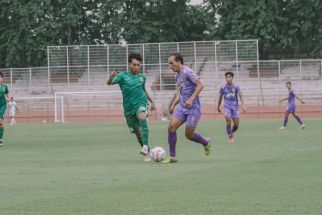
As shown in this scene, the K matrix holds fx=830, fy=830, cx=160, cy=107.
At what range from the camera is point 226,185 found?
405 inches

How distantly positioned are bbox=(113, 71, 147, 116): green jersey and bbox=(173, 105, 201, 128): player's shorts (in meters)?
1.57

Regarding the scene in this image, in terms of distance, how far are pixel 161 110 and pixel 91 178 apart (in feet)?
131

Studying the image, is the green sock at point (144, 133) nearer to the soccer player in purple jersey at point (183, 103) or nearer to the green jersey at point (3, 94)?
the soccer player in purple jersey at point (183, 103)

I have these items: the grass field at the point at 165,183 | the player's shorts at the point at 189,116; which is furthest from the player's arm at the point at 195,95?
the grass field at the point at 165,183

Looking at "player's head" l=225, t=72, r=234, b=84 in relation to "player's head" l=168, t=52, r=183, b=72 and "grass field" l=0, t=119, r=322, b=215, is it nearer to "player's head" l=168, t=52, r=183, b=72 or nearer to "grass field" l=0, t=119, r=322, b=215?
"grass field" l=0, t=119, r=322, b=215

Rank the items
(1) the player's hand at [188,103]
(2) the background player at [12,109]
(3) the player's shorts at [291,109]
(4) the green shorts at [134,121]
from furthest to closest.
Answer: (2) the background player at [12,109] < (3) the player's shorts at [291,109] < (4) the green shorts at [134,121] < (1) the player's hand at [188,103]

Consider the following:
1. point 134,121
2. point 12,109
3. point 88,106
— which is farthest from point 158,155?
point 88,106

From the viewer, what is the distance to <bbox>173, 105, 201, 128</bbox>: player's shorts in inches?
586

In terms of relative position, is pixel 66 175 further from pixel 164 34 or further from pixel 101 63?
pixel 164 34

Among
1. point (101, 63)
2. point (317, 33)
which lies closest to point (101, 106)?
point (101, 63)

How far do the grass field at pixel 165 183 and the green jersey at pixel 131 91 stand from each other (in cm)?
104

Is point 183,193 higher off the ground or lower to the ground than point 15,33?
lower

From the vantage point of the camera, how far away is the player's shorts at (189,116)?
1488cm

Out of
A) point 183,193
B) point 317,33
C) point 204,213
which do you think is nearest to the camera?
point 204,213
